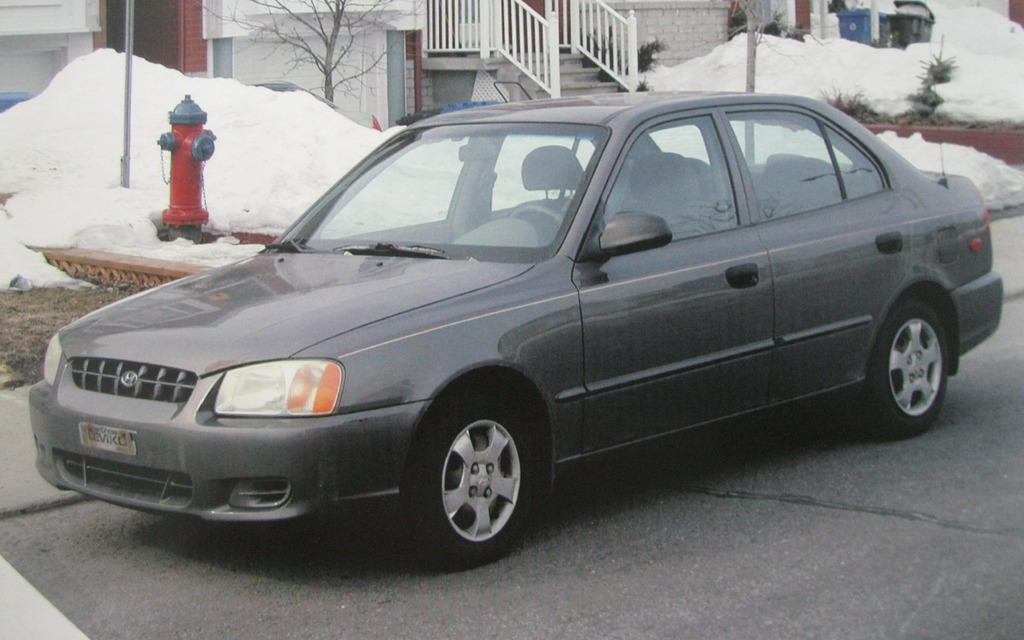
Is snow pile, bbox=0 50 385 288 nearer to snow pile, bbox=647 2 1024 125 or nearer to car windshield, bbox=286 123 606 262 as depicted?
car windshield, bbox=286 123 606 262

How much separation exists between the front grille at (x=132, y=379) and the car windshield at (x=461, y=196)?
1.17 meters

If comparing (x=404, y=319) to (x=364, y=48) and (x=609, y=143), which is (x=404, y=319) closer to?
(x=609, y=143)

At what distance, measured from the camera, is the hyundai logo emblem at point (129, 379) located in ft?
16.8

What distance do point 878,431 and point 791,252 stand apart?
1.10m

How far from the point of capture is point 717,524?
576 cm

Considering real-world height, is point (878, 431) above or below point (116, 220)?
below

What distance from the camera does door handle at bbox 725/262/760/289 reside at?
19.9 ft

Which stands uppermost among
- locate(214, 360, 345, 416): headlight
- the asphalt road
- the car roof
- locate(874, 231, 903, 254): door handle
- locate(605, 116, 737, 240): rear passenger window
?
the car roof

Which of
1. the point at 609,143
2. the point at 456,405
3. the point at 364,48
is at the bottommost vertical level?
the point at 456,405

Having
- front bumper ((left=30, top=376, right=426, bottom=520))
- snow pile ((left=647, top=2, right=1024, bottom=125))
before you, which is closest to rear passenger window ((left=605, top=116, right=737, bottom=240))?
front bumper ((left=30, top=376, right=426, bottom=520))

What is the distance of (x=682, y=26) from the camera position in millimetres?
25234

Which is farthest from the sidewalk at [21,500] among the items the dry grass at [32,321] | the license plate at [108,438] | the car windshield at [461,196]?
the car windshield at [461,196]

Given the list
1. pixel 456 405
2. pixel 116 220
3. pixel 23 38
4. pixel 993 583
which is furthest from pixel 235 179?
pixel 23 38

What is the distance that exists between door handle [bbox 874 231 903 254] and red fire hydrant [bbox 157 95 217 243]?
5.98 meters
